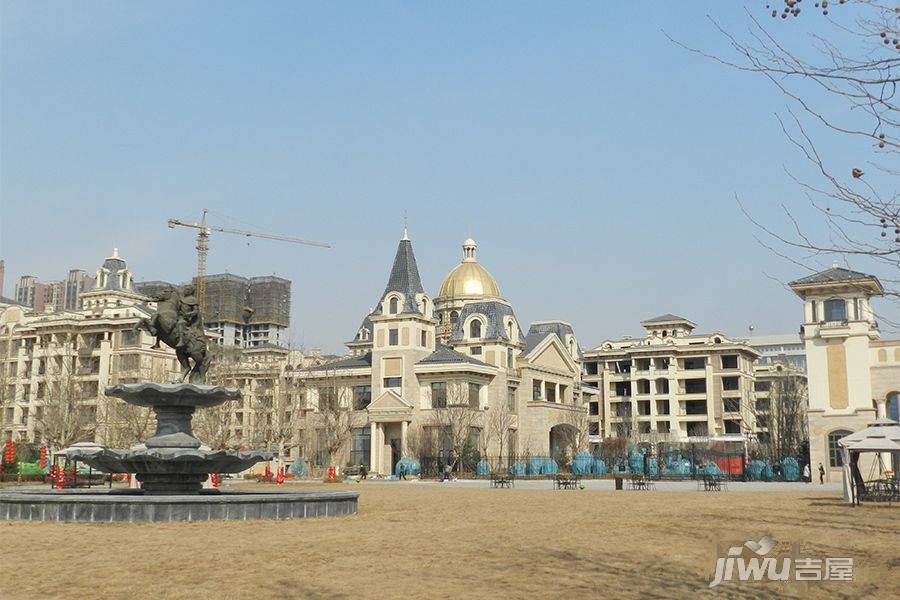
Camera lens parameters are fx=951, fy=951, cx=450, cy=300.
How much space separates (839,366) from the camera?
55188mm

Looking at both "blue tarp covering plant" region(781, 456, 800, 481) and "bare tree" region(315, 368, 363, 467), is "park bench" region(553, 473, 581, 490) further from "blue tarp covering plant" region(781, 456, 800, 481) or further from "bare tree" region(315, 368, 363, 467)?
"bare tree" region(315, 368, 363, 467)

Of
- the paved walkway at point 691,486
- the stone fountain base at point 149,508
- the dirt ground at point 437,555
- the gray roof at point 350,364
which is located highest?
the gray roof at point 350,364

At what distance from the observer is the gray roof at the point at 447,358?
72.7m

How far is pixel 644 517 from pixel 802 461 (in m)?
39.0

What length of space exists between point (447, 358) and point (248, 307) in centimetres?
8819

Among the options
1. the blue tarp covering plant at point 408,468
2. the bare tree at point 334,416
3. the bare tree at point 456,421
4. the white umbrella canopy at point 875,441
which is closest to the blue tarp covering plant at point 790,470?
the bare tree at point 456,421

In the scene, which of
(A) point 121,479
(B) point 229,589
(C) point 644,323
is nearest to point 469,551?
(B) point 229,589

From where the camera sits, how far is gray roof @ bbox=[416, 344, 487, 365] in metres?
72.7

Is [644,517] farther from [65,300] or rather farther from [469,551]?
[65,300]

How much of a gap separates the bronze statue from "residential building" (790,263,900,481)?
40.1m

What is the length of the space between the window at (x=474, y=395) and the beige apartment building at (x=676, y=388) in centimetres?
2723

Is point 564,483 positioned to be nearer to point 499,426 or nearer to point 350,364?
point 499,426

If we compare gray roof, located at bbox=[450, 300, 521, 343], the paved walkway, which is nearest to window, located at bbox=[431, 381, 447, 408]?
gray roof, located at bbox=[450, 300, 521, 343]

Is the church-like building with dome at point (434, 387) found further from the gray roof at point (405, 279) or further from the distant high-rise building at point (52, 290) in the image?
the distant high-rise building at point (52, 290)
